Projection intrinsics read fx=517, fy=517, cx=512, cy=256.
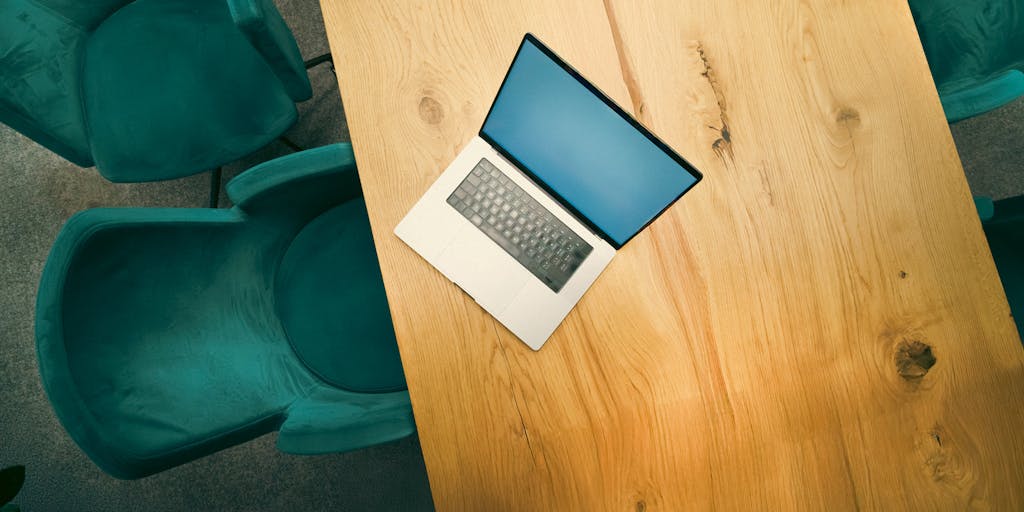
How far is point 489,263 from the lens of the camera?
3.31 ft

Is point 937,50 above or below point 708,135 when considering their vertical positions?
below

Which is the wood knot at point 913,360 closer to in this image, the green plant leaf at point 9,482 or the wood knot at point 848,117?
the wood knot at point 848,117

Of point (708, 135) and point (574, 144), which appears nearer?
point (574, 144)

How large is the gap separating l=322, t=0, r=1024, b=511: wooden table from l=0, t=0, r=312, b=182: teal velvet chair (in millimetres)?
426

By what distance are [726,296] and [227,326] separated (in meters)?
1.09

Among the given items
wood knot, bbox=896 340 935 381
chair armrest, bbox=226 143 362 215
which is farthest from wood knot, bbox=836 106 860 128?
chair armrest, bbox=226 143 362 215

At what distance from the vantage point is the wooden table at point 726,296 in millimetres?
1005

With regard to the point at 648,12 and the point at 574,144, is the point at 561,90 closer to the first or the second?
the point at 574,144

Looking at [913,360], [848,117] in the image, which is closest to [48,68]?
[848,117]

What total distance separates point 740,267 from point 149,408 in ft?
3.95

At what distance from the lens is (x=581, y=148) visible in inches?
35.3

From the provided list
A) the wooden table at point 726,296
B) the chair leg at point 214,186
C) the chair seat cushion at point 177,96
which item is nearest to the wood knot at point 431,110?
the wooden table at point 726,296

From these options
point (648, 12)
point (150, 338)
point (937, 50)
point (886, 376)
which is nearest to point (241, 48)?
point (150, 338)

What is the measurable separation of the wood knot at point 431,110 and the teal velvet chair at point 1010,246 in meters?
1.36
